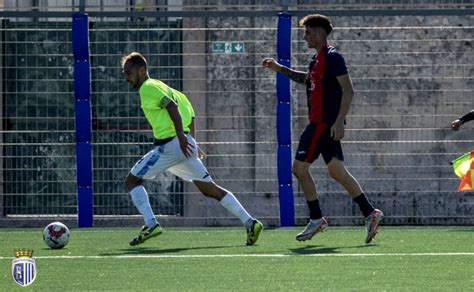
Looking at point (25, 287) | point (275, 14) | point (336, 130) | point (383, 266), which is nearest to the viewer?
point (25, 287)

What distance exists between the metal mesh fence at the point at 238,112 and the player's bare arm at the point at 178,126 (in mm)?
4880

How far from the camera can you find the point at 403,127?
2039 centimetres

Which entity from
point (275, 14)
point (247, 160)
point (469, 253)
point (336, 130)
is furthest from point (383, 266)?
point (247, 160)

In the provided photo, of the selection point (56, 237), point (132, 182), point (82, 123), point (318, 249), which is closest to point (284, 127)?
point (82, 123)

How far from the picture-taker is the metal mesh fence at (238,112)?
1989 cm

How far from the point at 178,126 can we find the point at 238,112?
5.97 metres

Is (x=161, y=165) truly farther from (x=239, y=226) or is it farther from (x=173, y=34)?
(x=173, y=34)

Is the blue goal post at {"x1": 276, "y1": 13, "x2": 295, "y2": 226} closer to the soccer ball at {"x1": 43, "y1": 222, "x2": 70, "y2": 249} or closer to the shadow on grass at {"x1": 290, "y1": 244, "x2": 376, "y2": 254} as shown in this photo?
the shadow on grass at {"x1": 290, "y1": 244, "x2": 376, "y2": 254}

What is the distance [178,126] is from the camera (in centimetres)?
1459

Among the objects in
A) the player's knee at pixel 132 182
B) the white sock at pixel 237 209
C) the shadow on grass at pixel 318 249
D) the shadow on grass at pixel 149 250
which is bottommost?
the shadow on grass at pixel 149 250

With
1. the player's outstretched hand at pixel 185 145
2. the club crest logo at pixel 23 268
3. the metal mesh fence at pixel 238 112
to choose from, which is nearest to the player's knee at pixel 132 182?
the player's outstretched hand at pixel 185 145

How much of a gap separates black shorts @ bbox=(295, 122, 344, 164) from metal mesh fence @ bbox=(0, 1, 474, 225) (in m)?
4.86

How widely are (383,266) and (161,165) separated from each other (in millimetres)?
3414

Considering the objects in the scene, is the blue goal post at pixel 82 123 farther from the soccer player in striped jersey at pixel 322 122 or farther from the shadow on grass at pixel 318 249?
the shadow on grass at pixel 318 249
